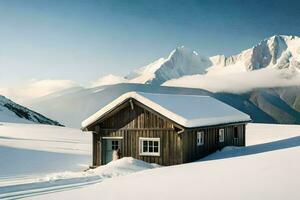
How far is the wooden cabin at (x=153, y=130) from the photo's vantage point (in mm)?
23859

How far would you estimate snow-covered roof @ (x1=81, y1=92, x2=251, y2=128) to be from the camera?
23.6 metres

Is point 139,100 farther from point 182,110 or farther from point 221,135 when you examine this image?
point 221,135

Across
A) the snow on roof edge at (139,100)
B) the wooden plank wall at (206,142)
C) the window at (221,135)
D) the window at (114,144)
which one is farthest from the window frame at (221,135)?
the window at (114,144)

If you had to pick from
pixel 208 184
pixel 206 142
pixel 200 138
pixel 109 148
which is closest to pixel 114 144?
pixel 109 148

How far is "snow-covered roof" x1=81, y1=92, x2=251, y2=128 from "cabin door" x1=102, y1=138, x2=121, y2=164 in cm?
158

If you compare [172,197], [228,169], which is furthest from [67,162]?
[172,197]

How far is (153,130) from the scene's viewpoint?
80.5 ft

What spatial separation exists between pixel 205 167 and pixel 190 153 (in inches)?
177

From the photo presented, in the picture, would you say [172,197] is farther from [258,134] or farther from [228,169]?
[258,134]

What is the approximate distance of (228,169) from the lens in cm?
1820

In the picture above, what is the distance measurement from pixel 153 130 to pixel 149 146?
3.26ft

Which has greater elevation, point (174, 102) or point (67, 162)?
point (174, 102)

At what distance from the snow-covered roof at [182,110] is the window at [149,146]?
A: 1854 millimetres

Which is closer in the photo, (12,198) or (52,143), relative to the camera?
(12,198)
